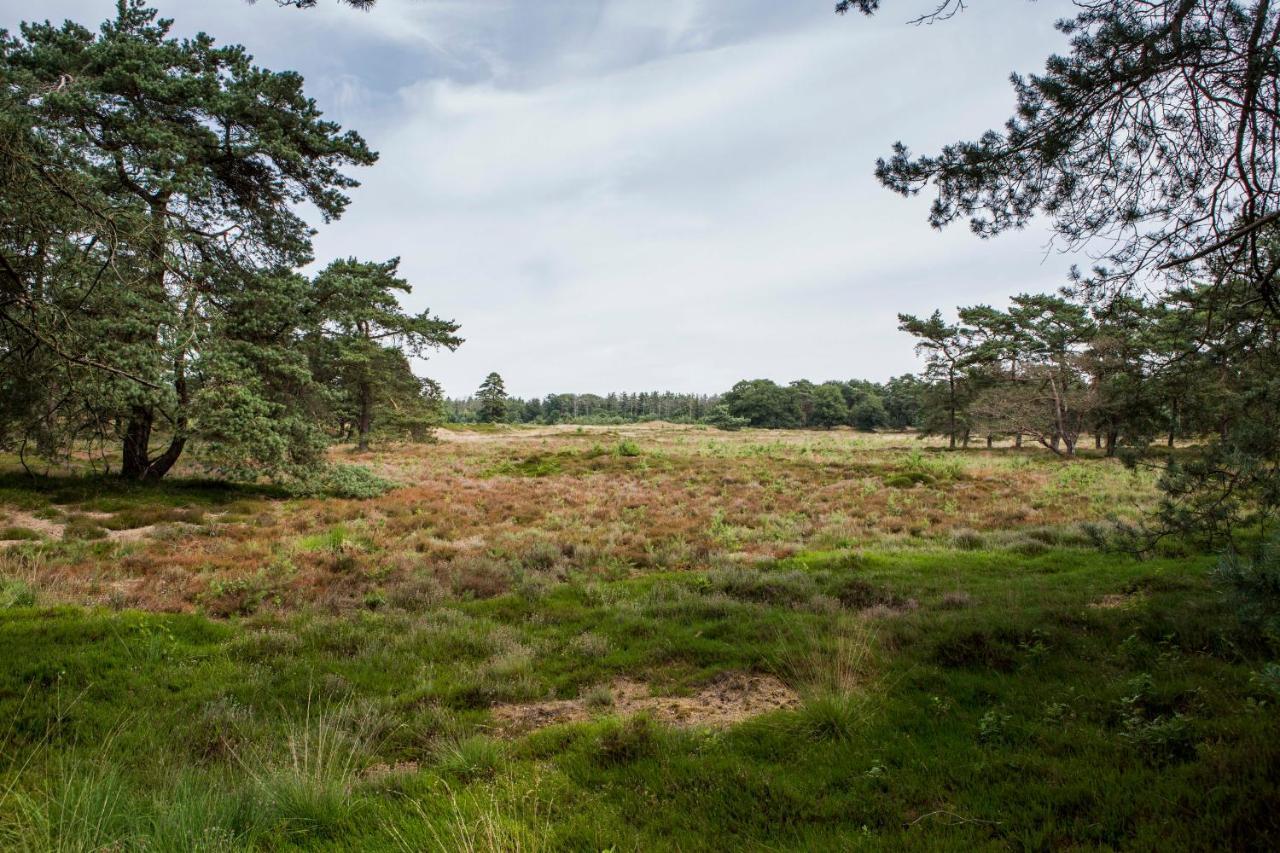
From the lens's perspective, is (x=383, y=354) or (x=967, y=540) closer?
(x=967, y=540)

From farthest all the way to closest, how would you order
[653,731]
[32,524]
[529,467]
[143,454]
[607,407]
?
[607,407] → [529,467] → [143,454] → [32,524] → [653,731]

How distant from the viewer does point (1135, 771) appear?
10.8 ft

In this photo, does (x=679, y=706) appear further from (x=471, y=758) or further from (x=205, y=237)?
(x=205, y=237)

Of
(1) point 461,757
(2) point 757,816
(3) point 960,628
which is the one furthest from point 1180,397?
(1) point 461,757

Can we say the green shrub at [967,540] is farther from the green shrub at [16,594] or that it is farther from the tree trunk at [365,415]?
the tree trunk at [365,415]

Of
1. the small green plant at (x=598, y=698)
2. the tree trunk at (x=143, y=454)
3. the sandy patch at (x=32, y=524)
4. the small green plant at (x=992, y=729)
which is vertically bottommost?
the small green plant at (x=598, y=698)

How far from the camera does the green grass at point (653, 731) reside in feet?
9.86

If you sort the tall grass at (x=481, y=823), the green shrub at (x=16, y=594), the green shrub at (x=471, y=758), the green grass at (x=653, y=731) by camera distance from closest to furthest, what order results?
the tall grass at (x=481, y=823) < the green grass at (x=653, y=731) < the green shrub at (x=471, y=758) < the green shrub at (x=16, y=594)

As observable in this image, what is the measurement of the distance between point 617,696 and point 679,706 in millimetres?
625

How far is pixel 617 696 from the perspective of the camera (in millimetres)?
5301

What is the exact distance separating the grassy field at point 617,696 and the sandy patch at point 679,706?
4cm

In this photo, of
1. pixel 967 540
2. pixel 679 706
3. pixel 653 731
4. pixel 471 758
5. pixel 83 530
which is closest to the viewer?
pixel 471 758

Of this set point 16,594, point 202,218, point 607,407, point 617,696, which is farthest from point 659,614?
point 607,407

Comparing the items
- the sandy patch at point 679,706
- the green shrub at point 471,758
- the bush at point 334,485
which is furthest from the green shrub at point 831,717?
the bush at point 334,485
